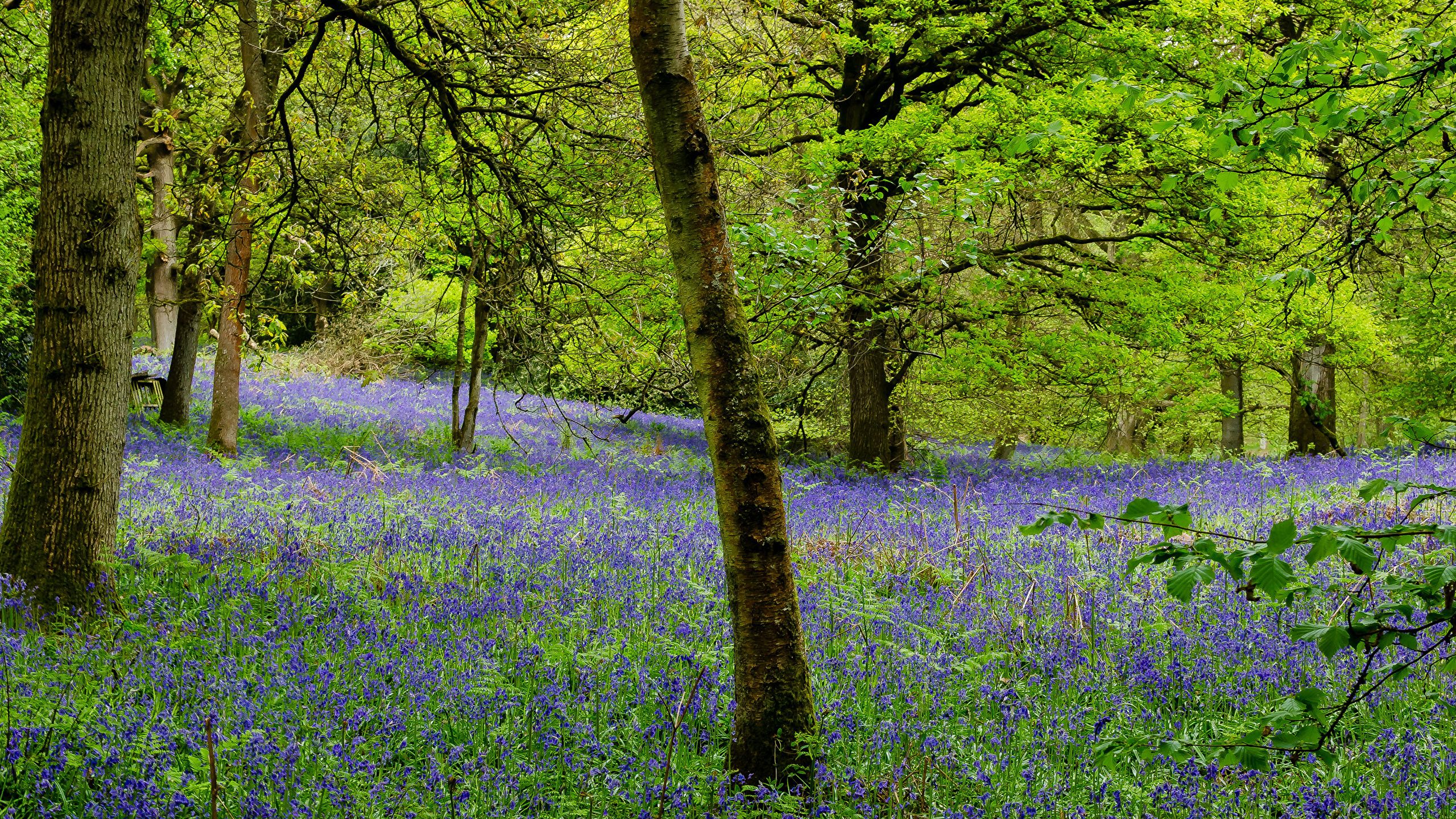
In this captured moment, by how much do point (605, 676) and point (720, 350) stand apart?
6.32 ft

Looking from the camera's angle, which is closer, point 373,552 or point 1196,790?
point 1196,790

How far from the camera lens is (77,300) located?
4.64 m

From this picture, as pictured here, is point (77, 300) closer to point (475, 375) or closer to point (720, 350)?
point (720, 350)

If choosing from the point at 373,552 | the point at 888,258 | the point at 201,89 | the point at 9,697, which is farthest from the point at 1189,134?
the point at 201,89

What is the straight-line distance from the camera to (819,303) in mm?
7984

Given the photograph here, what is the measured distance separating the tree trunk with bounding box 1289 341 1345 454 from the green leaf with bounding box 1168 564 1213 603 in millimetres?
17019

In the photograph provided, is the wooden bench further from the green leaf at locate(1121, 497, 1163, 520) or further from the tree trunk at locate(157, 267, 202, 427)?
the green leaf at locate(1121, 497, 1163, 520)

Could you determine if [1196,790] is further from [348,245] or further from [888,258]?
[888,258]

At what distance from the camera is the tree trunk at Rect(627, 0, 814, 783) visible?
3.10m

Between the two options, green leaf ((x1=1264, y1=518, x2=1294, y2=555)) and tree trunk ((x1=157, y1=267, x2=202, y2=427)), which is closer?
green leaf ((x1=1264, y1=518, x2=1294, y2=555))

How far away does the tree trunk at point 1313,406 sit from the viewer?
54.6 ft

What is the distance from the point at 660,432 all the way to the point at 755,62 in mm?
15874

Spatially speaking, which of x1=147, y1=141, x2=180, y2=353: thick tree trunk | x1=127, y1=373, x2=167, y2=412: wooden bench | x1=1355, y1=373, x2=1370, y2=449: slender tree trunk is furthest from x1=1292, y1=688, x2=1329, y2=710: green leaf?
x1=1355, y1=373, x2=1370, y2=449: slender tree trunk

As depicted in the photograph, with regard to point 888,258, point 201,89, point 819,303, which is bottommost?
point 819,303
